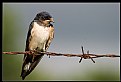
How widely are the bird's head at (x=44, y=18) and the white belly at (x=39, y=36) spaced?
0.27 feet

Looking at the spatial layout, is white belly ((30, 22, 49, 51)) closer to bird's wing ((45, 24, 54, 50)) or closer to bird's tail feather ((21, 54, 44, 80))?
bird's wing ((45, 24, 54, 50))

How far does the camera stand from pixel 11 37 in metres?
23.2

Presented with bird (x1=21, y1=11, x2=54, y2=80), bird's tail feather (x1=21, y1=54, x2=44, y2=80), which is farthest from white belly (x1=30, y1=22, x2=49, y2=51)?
bird's tail feather (x1=21, y1=54, x2=44, y2=80)

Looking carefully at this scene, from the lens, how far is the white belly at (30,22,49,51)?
759 cm

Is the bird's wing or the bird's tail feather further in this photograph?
the bird's wing

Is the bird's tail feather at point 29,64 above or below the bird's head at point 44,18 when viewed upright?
below

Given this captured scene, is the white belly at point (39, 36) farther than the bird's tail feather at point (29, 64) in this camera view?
Yes

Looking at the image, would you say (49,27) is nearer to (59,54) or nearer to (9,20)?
(59,54)

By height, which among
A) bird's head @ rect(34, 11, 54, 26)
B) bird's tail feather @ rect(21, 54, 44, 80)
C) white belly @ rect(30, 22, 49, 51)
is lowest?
bird's tail feather @ rect(21, 54, 44, 80)

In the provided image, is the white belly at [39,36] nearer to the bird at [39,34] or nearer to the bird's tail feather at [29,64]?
the bird at [39,34]

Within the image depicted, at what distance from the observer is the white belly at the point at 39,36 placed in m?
7.59

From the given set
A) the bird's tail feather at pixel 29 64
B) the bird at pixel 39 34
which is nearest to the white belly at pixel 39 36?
the bird at pixel 39 34

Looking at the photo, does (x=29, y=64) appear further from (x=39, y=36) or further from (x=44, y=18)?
(x=44, y=18)

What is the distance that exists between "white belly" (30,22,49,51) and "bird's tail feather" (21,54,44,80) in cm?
23
